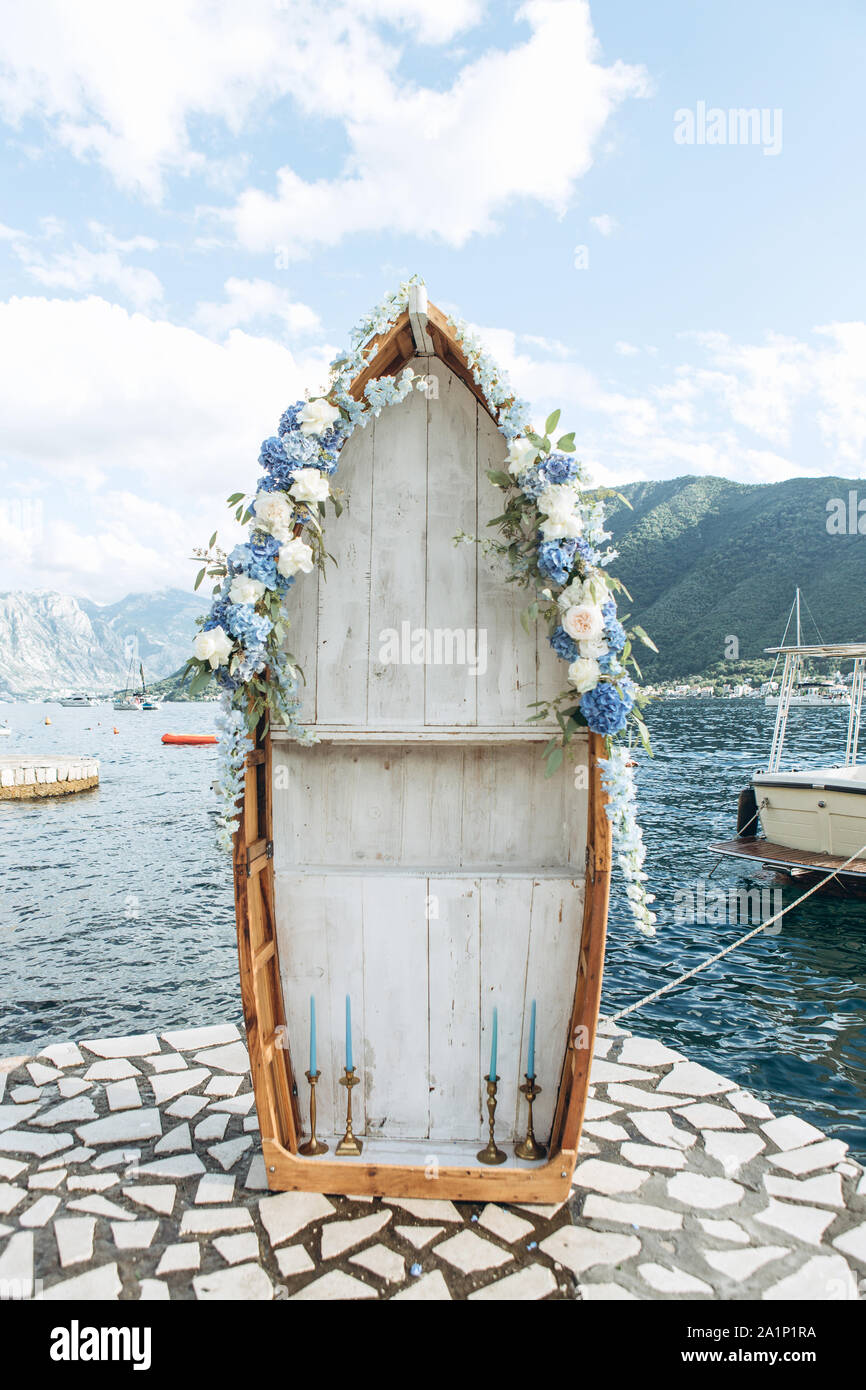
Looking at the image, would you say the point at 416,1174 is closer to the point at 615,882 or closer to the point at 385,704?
the point at 385,704

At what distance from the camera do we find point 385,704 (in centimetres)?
396

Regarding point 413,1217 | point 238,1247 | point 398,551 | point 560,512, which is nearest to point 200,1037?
point 238,1247

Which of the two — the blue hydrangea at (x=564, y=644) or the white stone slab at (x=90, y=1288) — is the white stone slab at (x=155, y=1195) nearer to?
the white stone slab at (x=90, y=1288)

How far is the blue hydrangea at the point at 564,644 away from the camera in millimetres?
3490

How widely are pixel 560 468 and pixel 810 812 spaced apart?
11.5m

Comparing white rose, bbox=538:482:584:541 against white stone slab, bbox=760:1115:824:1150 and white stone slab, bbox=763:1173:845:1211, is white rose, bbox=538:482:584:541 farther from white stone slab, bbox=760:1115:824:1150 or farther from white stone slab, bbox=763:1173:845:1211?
white stone slab, bbox=760:1115:824:1150

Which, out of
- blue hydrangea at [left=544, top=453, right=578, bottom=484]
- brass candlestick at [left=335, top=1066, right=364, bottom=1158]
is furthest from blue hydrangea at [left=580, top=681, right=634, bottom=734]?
brass candlestick at [left=335, top=1066, right=364, bottom=1158]

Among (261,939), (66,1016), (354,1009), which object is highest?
(261,939)

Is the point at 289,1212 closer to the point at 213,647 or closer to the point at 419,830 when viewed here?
the point at 419,830

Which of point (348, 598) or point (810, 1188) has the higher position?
point (348, 598)

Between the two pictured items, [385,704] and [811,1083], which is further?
[811,1083]

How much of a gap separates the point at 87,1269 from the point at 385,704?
102 inches

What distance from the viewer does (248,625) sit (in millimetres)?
3414
